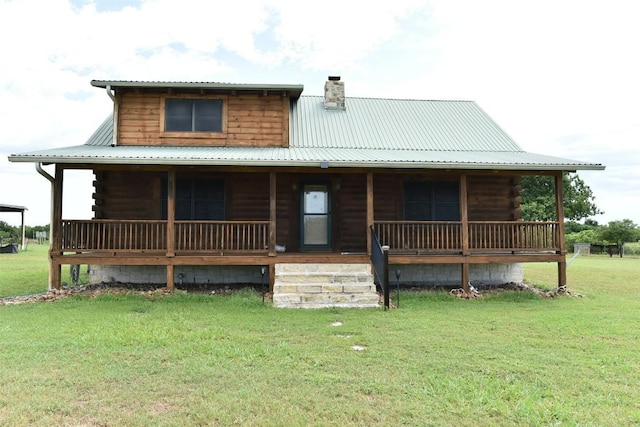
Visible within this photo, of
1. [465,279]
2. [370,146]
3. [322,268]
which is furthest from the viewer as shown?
[370,146]

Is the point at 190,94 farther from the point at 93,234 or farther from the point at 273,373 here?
the point at 273,373

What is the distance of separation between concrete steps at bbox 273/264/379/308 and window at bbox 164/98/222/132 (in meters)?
4.35

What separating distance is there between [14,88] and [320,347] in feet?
74.1

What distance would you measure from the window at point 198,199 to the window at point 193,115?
1.38m

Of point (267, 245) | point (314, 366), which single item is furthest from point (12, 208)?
point (314, 366)

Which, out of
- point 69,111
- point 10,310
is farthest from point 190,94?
point 69,111

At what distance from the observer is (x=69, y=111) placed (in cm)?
2227

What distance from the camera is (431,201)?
12523mm

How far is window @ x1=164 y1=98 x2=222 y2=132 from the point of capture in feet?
39.0

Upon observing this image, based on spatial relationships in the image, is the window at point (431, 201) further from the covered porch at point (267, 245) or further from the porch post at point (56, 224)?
the porch post at point (56, 224)

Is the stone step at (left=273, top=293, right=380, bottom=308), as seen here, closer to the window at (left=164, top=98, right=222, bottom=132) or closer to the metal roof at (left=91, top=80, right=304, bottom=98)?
the window at (left=164, top=98, right=222, bottom=132)

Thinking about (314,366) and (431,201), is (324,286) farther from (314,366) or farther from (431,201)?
(431,201)

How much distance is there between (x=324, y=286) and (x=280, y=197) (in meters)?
3.57

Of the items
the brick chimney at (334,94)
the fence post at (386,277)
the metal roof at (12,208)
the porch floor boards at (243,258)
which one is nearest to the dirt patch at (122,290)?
the porch floor boards at (243,258)
